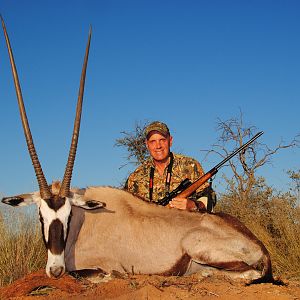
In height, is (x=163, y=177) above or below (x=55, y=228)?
above

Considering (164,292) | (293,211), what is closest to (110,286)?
(164,292)

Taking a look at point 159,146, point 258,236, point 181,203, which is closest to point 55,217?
point 181,203

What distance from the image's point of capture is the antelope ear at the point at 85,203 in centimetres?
501

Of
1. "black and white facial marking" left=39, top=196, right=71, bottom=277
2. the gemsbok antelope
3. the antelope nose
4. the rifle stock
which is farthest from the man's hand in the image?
the antelope nose

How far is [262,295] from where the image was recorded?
4.08 m

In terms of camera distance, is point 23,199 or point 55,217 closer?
point 55,217

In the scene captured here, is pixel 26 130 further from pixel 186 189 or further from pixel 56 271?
pixel 186 189

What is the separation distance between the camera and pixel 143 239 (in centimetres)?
520

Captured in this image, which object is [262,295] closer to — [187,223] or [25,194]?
[187,223]

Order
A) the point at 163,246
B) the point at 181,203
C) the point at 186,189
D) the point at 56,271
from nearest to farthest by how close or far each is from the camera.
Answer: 1. the point at 56,271
2. the point at 163,246
3. the point at 181,203
4. the point at 186,189

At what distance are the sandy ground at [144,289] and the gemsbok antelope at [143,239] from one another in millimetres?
206

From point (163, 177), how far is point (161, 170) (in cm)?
11

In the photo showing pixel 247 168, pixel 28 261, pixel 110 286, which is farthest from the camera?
pixel 247 168

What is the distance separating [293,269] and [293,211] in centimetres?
175
